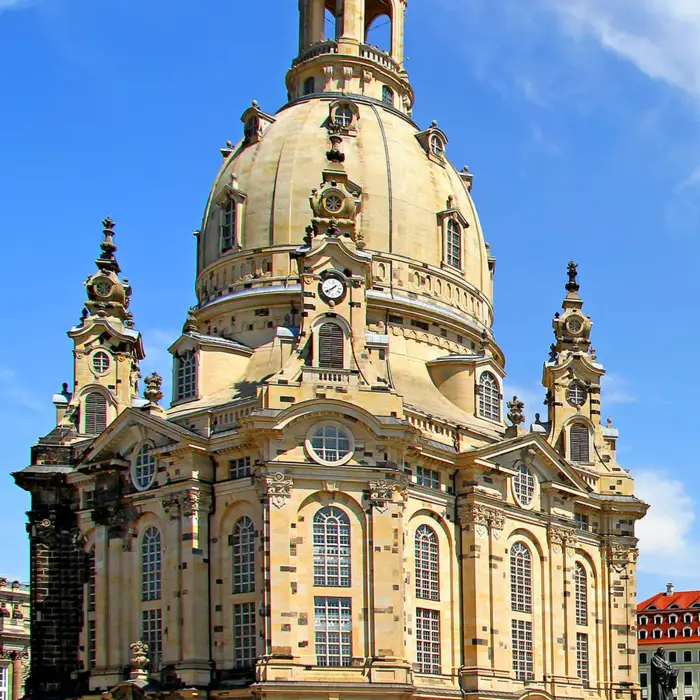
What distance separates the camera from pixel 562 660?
75.6 m

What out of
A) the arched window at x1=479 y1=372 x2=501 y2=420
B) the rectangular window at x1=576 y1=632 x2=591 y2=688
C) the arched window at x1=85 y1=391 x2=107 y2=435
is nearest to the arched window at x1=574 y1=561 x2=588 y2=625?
the rectangular window at x1=576 y1=632 x2=591 y2=688

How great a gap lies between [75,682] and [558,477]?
29844mm

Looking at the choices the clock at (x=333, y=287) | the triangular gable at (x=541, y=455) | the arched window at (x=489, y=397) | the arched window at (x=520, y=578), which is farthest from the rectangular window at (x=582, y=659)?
the clock at (x=333, y=287)

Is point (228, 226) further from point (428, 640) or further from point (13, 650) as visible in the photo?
point (13, 650)

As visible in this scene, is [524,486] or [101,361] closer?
[524,486]

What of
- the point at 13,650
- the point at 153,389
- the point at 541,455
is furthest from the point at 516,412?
the point at 13,650

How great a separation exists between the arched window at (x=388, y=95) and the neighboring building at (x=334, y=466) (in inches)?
20.0

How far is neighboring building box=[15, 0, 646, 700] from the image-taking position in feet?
212

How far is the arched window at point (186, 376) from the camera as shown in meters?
74.3

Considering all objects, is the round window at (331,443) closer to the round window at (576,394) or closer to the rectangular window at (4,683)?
the round window at (576,394)

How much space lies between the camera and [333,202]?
71062mm

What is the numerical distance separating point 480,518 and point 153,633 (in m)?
18.4

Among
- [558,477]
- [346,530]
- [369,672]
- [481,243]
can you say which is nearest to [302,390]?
[346,530]

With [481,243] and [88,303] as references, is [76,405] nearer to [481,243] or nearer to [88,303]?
[88,303]
